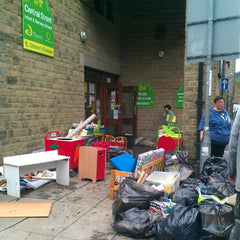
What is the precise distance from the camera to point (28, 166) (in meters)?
4.59

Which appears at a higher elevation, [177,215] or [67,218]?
[177,215]

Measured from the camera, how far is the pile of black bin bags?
2822 mm

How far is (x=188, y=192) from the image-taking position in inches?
139

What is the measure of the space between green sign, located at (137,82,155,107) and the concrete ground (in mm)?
6912

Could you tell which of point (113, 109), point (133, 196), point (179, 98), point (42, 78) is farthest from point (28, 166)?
point (179, 98)

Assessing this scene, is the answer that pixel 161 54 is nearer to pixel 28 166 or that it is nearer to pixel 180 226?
pixel 28 166

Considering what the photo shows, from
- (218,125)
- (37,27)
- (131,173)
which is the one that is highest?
(37,27)

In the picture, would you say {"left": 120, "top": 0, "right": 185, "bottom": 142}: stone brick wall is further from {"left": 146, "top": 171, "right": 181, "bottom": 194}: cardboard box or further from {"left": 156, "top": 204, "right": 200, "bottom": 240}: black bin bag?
{"left": 156, "top": 204, "right": 200, "bottom": 240}: black bin bag

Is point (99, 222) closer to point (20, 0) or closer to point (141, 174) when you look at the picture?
point (141, 174)

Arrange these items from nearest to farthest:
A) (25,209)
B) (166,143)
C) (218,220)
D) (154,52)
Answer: (218,220) < (25,209) < (166,143) < (154,52)

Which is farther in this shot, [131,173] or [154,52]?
[154,52]

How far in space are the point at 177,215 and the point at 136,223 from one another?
0.50m

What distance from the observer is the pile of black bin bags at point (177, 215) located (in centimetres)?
282

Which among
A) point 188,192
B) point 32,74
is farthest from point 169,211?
point 32,74
